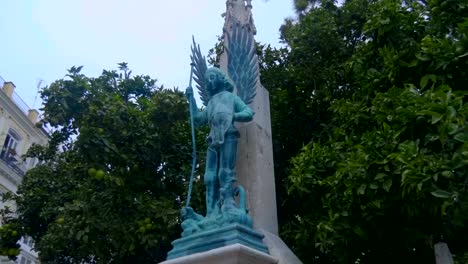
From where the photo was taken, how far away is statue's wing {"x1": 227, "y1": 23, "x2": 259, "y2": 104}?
5.78 meters

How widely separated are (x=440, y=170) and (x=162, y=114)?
482 cm

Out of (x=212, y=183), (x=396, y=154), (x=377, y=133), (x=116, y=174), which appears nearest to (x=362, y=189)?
(x=396, y=154)

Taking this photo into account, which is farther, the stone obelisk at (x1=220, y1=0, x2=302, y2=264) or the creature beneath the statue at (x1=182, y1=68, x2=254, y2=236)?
the stone obelisk at (x1=220, y1=0, x2=302, y2=264)

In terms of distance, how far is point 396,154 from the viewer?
4898 millimetres

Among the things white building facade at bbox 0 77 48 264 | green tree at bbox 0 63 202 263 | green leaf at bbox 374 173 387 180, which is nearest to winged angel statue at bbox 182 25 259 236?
green leaf at bbox 374 173 387 180

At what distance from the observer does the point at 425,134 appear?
209 inches

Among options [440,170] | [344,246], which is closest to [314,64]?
[344,246]

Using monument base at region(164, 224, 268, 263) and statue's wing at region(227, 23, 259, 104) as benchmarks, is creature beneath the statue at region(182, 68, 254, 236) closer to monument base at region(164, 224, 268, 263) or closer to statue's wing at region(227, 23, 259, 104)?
monument base at region(164, 224, 268, 263)

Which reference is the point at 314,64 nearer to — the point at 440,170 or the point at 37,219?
the point at 440,170

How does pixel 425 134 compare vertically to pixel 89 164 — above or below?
below

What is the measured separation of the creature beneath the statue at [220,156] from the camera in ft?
15.4

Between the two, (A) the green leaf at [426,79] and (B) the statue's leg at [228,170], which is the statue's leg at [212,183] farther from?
(A) the green leaf at [426,79]

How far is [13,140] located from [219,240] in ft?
71.4

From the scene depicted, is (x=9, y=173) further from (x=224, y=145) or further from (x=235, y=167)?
(x=224, y=145)
